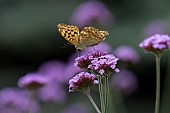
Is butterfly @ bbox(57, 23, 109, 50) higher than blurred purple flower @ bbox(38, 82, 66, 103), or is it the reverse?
butterfly @ bbox(57, 23, 109, 50)

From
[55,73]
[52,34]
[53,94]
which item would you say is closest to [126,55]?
[53,94]

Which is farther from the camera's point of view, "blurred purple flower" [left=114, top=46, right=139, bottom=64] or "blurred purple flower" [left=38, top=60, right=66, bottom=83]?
"blurred purple flower" [left=38, top=60, right=66, bottom=83]

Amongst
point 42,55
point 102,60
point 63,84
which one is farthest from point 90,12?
point 42,55

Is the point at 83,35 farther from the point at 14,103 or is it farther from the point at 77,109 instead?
the point at 77,109

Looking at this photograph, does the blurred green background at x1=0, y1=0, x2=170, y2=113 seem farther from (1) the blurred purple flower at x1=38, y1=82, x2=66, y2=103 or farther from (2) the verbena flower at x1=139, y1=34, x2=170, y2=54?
(2) the verbena flower at x1=139, y1=34, x2=170, y2=54

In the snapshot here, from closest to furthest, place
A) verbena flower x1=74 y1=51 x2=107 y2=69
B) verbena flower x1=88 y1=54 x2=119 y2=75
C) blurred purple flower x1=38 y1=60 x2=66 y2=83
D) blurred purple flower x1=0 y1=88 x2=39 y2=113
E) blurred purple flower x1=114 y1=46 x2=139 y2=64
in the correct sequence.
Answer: verbena flower x1=88 y1=54 x2=119 y2=75 → verbena flower x1=74 y1=51 x2=107 y2=69 → blurred purple flower x1=114 y1=46 x2=139 y2=64 → blurred purple flower x1=0 y1=88 x2=39 y2=113 → blurred purple flower x1=38 y1=60 x2=66 y2=83

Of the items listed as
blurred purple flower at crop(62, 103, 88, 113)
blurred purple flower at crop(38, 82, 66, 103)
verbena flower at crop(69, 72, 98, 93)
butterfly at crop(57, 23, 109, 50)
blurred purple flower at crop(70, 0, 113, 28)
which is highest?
butterfly at crop(57, 23, 109, 50)

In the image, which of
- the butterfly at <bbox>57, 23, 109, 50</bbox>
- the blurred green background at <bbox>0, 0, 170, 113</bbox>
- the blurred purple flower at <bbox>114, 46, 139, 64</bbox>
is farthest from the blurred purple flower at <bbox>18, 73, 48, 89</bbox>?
the blurred green background at <bbox>0, 0, 170, 113</bbox>

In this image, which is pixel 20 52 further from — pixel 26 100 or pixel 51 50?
pixel 26 100
